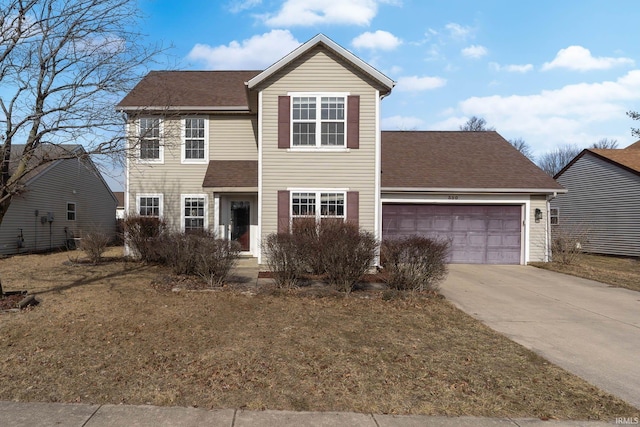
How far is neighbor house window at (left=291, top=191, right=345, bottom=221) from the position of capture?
11.6m

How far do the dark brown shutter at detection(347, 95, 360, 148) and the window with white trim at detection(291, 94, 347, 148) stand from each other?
0.15m

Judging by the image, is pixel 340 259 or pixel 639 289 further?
pixel 639 289

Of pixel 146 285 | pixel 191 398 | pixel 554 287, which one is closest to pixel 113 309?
pixel 146 285

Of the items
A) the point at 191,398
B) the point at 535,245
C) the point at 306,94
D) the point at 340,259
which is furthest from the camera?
the point at 535,245

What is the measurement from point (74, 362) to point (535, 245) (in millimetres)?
14790

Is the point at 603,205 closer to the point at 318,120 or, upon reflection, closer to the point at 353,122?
the point at 353,122

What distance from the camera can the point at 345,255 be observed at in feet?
26.5

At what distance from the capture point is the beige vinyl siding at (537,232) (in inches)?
571

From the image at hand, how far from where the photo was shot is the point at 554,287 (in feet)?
33.9

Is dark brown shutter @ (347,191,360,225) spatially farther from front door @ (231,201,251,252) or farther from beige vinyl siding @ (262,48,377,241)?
front door @ (231,201,251,252)

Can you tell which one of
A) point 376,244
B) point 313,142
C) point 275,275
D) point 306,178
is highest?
point 313,142

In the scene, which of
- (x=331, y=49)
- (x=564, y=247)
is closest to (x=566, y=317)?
(x=564, y=247)

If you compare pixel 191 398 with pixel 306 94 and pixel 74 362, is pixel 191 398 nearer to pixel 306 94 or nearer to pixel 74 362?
pixel 74 362

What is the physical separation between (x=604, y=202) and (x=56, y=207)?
89.0 feet
